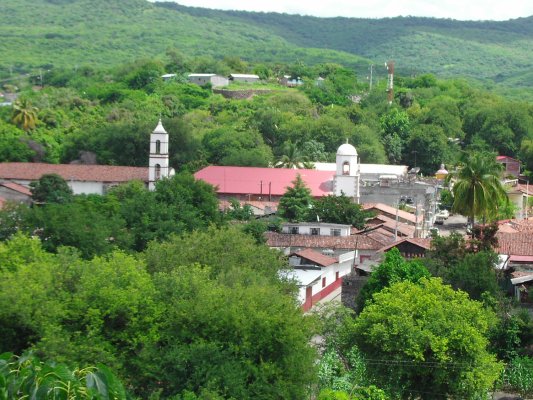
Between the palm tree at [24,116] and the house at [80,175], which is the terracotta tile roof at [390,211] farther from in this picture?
the palm tree at [24,116]

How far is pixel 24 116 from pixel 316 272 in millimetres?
48123

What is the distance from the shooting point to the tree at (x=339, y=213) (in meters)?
54.1

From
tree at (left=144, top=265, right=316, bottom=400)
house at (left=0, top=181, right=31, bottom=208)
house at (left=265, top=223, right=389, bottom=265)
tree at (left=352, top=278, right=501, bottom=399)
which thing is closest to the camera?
tree at (left=144, top=265, right=316, bottom=400)

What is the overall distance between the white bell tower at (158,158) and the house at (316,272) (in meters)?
19.3

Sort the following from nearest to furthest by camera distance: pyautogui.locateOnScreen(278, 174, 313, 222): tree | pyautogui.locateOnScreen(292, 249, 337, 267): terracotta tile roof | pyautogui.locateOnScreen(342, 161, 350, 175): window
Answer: pyautogui.locateOnScreen(292, 249, 337, 267): terracotta tile roof < pyautogui.locateOnScreen(278, 174, 313, 222): tree < pyautogui.locateOnScreen(342, 161, 350, 175): window

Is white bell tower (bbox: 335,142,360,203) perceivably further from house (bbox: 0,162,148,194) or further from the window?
house (bbox: 0,162,148,194)

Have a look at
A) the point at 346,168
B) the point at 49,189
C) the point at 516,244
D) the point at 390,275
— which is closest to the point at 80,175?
the point at 49,189

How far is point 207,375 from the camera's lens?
969 inches

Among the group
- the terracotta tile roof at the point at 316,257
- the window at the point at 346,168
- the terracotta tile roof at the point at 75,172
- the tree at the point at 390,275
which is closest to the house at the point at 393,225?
the window at the point at 346,168

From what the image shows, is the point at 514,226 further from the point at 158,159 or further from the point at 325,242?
the point at 158,159

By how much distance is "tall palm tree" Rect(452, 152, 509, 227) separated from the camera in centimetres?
4522

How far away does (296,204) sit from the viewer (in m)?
57.0

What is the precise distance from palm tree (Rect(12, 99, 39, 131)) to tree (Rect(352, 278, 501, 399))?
196 feet

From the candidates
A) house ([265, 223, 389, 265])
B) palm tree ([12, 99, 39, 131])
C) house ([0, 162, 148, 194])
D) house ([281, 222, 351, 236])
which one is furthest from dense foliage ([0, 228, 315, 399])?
palm tree ([12, 99, 39, 131])
